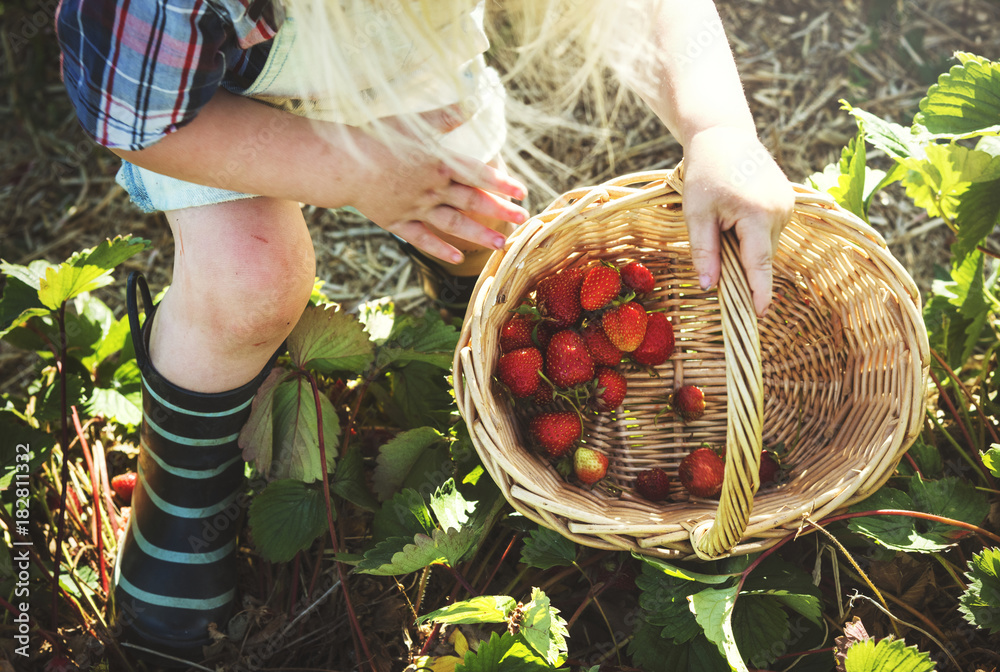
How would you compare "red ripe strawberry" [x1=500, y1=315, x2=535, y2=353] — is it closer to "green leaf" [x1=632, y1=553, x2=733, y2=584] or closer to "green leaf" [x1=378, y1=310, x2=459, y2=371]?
"green leaf" [x1=378, y1=310, x2=459, y2=371]

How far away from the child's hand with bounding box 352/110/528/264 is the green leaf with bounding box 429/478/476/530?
0.98 ft

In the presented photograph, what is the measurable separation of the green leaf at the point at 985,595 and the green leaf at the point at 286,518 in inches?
29.9

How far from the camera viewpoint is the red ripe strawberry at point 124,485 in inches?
41.8

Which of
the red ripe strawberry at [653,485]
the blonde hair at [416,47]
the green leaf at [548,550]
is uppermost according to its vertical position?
the blonde hair at [416,47]

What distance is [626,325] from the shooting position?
0.92 meters

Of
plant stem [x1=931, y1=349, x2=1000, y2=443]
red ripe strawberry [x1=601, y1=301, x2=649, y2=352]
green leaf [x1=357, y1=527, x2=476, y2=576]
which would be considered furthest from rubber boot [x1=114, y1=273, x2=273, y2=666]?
plant stem [x1=931, y1=349, x2=1000, y2=443]

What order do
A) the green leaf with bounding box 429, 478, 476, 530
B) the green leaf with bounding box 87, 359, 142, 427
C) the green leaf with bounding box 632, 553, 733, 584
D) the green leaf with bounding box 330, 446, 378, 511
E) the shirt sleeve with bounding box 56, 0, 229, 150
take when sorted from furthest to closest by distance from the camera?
the green leaf with bounding box 87, 359, 142, 427 → the green leaf with bounding box 330, 446, 378, 511 → the green leaf with bounding box 429, 478, 476, 530 → the green leaf with bounding box 632, 553, 733, 584 → the shirt sleeve with bounding box 56, 0, 229, 150

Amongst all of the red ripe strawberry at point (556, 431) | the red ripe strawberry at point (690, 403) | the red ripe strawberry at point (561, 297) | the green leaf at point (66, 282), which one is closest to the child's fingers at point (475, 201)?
the red ripe strawberry at point (561, 297)

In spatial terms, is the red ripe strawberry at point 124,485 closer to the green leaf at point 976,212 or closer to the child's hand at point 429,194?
the child's hand at point 429,194

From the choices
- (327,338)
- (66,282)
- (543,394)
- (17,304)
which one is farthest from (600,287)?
(17,304)

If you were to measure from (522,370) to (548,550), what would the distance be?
0.76 feet

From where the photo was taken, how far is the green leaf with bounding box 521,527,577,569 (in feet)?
2.61

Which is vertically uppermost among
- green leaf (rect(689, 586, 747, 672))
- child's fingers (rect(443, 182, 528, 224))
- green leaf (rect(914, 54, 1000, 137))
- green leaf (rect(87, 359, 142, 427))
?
green leaf (rect(914, 54, 1000, 137))

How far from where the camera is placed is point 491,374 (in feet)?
2.99
